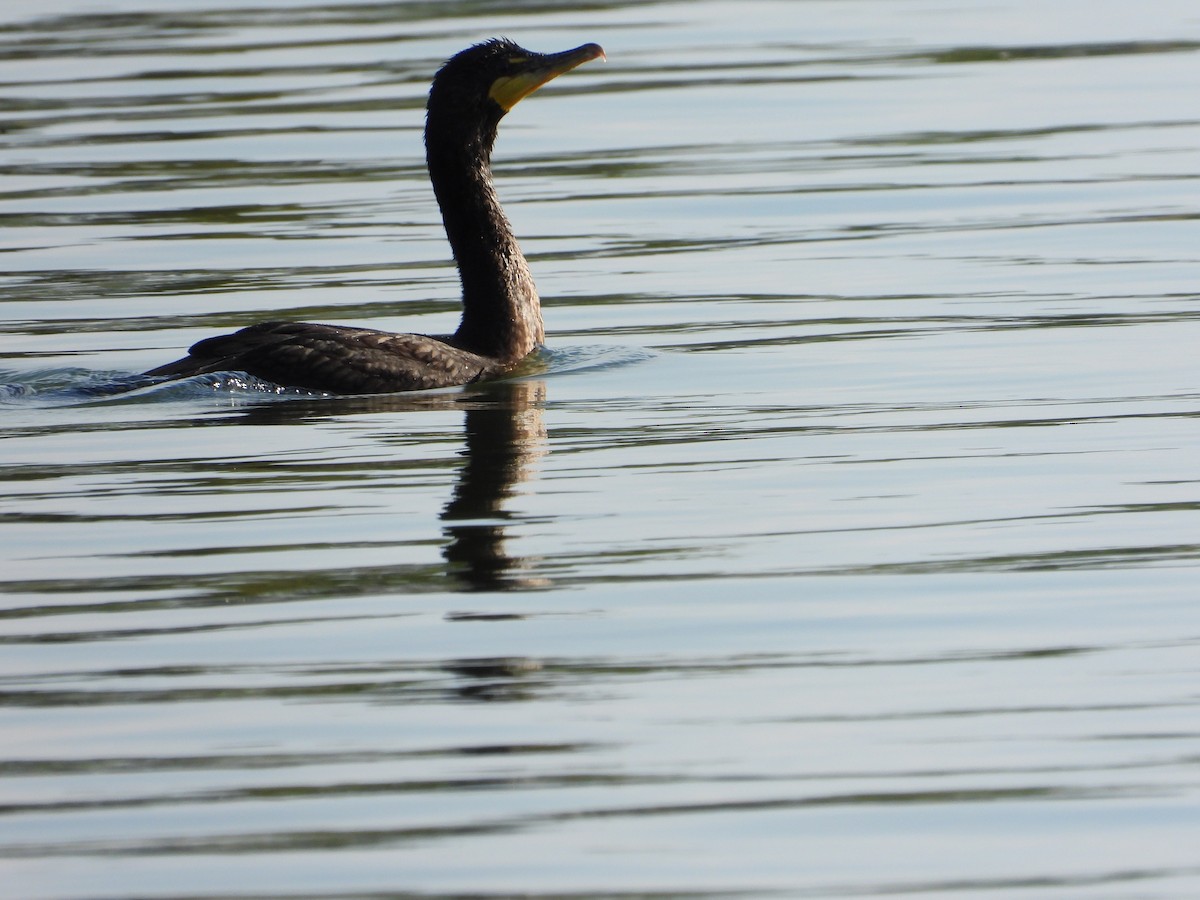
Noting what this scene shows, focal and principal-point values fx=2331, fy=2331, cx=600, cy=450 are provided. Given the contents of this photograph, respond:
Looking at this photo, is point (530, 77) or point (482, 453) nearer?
point (482, 453)

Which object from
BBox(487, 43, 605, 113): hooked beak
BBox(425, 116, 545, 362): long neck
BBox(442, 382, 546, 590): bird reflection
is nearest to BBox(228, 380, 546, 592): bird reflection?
BBox(442, 382, 546, 590): bird reflection

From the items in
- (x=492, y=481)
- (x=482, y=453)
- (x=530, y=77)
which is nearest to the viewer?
(x=492, y=481)

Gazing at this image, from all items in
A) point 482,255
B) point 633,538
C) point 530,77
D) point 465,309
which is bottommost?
point 633,538

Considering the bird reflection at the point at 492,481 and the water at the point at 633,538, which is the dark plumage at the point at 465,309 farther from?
the bird reflection at the point at 492,481

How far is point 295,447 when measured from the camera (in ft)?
31.3

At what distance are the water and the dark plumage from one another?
184 millimetres

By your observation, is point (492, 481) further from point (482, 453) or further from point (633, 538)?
point (633, 538)

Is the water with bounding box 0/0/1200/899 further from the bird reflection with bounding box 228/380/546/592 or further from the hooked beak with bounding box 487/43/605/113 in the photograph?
the hooked beak with bounding box 487/43/605/113

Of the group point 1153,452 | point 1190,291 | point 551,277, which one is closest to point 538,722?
point 1153,452

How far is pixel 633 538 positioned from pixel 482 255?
14.5ft

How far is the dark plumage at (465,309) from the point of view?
35.1 ft

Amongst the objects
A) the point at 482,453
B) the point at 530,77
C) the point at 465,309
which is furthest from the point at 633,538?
the point at 530,77

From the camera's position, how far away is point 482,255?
11836 millimetres

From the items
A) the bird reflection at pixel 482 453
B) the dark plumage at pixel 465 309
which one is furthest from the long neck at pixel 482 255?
the bird reflection at pixel 482 453
